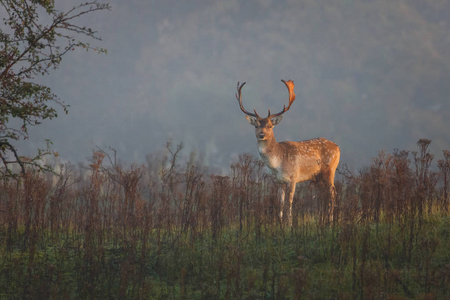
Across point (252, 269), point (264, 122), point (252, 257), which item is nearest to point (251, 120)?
point (264, 122)

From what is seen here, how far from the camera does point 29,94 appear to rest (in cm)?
624

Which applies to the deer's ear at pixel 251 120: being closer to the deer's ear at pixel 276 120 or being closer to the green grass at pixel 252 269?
the deer's ear at pixel 276 120

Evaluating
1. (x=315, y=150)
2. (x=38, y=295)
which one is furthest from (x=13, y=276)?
(x=315, y=150)

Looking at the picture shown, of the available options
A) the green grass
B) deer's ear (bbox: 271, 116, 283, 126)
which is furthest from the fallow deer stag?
the green grass

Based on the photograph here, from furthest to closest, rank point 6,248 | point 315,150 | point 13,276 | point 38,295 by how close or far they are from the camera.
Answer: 1. point 315,150
2. point 6,248
3. point 13,276
4. point 38,295

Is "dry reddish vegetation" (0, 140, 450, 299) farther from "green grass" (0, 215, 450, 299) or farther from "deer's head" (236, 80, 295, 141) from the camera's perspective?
"deer's head" (236, 80, 295, 141)

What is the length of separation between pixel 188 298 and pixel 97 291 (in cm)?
105

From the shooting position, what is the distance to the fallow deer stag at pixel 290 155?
34.4 feet

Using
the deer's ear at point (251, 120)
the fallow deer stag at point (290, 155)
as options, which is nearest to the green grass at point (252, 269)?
the fallow deer stag at point (290, 155)

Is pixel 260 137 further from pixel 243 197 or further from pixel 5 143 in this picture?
pixel 5 143

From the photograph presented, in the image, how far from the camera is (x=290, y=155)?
1073cm

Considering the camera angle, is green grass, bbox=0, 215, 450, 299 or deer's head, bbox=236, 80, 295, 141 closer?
green grass, bbox=0, 215, 450, 299

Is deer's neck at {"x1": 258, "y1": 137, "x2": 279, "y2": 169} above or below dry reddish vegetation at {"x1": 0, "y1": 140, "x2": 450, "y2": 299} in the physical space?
above

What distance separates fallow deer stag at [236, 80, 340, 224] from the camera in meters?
10.5
